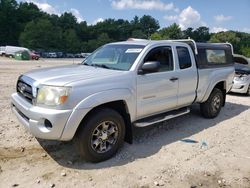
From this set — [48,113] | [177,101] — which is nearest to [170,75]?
[177,101]

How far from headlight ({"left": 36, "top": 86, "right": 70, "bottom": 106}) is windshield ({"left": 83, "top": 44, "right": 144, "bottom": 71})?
1.29 metres

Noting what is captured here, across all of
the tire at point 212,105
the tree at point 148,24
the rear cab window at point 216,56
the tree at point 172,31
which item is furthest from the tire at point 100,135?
the tree at point 148,24

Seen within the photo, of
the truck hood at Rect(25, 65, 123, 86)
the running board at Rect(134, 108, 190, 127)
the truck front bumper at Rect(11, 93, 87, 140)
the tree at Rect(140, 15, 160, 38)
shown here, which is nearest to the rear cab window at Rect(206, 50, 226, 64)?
the running board at Rect(134, 108, 190, 127)

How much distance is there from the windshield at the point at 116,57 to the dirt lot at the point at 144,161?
59.3 inches

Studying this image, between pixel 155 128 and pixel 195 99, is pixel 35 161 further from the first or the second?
pixel 195 99

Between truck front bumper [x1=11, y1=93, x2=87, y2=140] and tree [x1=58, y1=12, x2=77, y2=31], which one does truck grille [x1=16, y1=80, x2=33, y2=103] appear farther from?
tree [x1=58, y1=12, x2=77, y2=31]

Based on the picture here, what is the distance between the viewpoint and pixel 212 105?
22.7ft

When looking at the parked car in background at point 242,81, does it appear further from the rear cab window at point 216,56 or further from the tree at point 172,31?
the tree at point 172,31

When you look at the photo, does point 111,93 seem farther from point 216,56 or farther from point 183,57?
point 216,56

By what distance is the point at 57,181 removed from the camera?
12.2 ft

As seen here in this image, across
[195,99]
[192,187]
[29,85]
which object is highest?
[29,85]

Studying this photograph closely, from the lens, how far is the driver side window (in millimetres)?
5116

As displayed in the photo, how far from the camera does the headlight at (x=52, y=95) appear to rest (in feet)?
12.4

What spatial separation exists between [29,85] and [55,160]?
1253 mm
